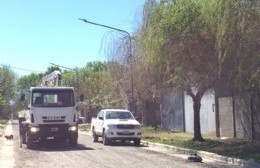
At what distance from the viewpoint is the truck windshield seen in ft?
82.4

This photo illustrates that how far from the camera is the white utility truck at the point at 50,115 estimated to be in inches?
982

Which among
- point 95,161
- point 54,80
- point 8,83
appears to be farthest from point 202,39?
point 8,83

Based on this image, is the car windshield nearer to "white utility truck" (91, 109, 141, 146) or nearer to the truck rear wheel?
"white utility truck" (91, 109, 141, 146)

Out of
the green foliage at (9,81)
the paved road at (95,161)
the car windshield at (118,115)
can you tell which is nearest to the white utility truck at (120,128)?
the car windshield at (118,115)

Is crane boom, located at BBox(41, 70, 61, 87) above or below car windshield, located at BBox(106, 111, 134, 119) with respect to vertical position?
above

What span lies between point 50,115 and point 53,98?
0.91 m

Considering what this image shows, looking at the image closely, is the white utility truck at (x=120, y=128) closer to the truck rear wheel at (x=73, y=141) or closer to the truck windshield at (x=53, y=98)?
the truck rear wheel at (x=73, y=141)

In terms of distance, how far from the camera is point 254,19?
47.1 ft

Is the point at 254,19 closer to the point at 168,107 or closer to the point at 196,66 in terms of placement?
the point at 196,66

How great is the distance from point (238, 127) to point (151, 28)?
1025 centimetres

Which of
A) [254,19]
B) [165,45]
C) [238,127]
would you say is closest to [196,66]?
[165,45]

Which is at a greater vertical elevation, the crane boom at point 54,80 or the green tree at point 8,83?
the green tree at point 8,83

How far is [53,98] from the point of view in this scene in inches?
1001

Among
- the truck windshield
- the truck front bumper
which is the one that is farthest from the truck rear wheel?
the truck windshield
